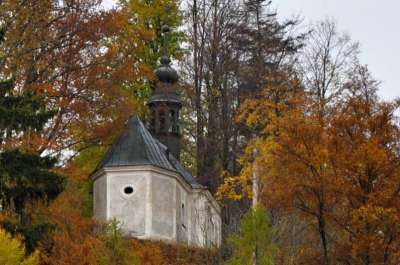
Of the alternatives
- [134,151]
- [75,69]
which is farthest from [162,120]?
[75,69]

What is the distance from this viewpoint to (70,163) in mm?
30875

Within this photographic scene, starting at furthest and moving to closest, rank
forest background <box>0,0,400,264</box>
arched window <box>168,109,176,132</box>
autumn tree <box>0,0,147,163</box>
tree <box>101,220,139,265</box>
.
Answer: arched window <box>168,109,176,132</box>
autumn tree <box>0,0,147,163</box>
forest background <box>0,0,400,264</box>
tree <box>101,220,139,265</box>

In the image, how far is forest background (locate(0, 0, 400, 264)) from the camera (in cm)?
2197

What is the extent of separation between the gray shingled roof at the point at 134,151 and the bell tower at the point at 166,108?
12.7 feet

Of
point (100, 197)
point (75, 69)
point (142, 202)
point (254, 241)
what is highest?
point (75, 69)

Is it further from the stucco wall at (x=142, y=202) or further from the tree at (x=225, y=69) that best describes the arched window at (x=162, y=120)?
the stucco wall at (x=142, y=202)

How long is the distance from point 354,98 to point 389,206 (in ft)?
9.05

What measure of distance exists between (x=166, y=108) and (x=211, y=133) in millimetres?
1970

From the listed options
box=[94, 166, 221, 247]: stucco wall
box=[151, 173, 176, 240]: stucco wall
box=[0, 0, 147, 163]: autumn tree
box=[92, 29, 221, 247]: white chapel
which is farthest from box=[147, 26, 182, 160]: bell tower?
box=[0, 0, 147, 163]: autumn tree

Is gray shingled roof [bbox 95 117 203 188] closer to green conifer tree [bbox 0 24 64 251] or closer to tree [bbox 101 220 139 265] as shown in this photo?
green conifer tree [bbox 0 24 64 251]

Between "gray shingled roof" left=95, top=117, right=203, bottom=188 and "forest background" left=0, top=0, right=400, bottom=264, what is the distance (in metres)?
0.88

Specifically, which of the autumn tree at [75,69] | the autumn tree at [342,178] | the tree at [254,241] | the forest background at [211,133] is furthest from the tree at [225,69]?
the tree at [254,241]

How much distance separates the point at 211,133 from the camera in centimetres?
3975

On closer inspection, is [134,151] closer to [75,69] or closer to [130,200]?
[130,200]
